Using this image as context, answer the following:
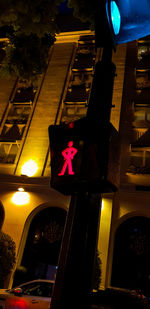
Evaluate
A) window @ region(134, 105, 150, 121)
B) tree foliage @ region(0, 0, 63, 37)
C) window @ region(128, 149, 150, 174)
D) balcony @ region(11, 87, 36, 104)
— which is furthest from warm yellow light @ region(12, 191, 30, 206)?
tree foliage @ region(0, 0, 63, 37)

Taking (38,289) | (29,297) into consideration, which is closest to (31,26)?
(29,297)

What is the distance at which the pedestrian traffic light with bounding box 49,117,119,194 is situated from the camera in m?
1.92

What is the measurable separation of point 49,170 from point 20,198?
230 centimetres

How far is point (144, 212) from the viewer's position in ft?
41.1

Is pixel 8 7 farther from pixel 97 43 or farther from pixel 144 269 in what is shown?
pixel 144 269

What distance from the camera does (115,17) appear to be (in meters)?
2.25

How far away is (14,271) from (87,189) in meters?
12.0

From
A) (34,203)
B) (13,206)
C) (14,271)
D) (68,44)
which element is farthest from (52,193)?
(68,44)

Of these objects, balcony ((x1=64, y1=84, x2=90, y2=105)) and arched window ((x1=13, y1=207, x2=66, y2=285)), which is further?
balcony ((x1=64, y1=84, x2=90, y2=105))

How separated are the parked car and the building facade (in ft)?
12.9

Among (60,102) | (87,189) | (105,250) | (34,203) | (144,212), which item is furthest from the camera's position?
(60,102)

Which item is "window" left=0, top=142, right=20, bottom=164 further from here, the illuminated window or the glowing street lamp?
the illuminated window

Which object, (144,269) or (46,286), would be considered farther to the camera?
(144,269)

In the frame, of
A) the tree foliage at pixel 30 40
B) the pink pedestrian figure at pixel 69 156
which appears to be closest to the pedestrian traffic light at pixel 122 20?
the pink pedestrian figure at pixel 69 156
